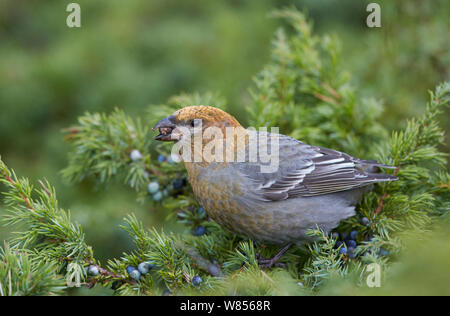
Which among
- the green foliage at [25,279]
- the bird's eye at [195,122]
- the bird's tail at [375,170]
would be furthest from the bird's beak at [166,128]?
the bird's tail at [375,170]

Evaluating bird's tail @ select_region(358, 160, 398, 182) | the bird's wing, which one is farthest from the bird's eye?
bird's tail @ select_region(358, 160, 398, 182)

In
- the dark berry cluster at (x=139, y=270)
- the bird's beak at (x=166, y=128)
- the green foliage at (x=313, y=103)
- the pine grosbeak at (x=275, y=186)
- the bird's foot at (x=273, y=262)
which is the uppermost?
the green foliage at (x=313, y=103)

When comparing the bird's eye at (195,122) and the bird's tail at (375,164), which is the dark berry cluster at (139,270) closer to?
A: the bird's eye at (195,122)

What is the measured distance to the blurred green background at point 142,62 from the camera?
3.56m

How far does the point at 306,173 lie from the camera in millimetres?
2783

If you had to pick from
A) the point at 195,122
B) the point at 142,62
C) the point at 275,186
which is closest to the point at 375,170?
the point at 275,186

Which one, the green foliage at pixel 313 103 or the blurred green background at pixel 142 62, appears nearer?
the green foliage at pixel 313 103

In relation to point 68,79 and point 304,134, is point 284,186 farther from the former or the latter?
point 68,79

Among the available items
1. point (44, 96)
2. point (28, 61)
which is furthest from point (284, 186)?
point (28, 61)

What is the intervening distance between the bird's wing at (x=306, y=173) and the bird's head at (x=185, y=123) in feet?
1.16

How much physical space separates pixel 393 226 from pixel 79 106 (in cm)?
304

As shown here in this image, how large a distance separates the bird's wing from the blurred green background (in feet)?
2.81

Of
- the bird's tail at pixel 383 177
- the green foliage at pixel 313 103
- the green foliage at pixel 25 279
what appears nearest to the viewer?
the green foliage at pixel 25 279

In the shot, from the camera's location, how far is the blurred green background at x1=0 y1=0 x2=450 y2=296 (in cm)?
356
